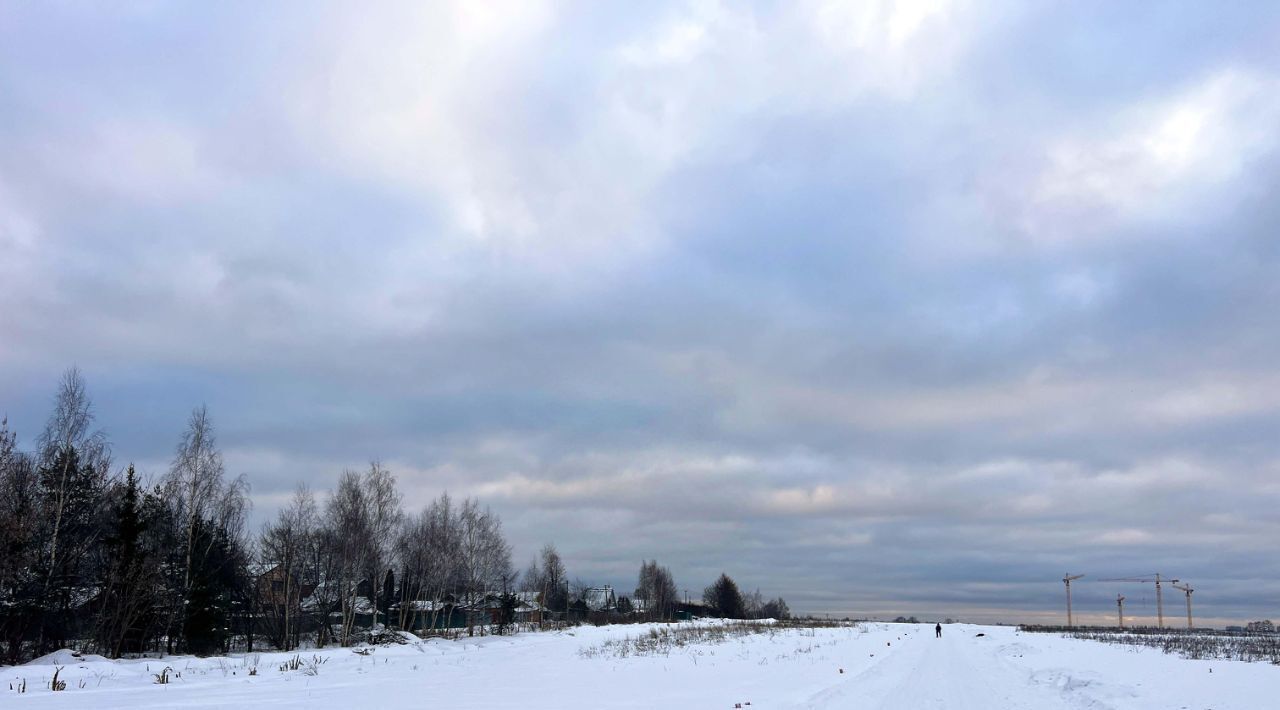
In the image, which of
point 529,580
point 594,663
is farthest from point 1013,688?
point 529,580

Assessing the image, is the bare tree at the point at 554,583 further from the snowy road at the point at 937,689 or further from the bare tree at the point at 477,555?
the snowy road at the point at 937,689

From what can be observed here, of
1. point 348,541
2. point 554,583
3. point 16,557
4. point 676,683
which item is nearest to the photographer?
point 676,683

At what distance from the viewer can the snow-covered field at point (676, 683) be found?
67.2 ft

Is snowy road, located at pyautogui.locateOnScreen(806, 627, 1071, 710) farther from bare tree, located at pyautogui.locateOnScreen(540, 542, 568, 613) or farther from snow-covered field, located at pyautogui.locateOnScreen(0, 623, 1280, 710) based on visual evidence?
bare tree, located at pyautogui.locateOnScreen(540, 542, 568, 613)

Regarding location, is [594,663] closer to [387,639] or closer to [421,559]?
[387,639]

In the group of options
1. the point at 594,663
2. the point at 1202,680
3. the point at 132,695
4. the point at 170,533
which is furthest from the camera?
the point at 170,533

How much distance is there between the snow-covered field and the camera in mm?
20484

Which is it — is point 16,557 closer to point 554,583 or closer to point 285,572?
point 285,572

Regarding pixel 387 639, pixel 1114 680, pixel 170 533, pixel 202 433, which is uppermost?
pixel 202 433

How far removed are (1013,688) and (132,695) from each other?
87.5 feet

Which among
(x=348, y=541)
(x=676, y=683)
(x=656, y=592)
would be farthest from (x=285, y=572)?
(x=656, y=592)

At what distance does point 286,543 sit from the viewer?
58.4 m

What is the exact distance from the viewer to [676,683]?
24.8 m

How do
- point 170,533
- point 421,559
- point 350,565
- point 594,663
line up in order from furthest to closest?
point 421,559
point 350,565
point 170,533
point 594,663
